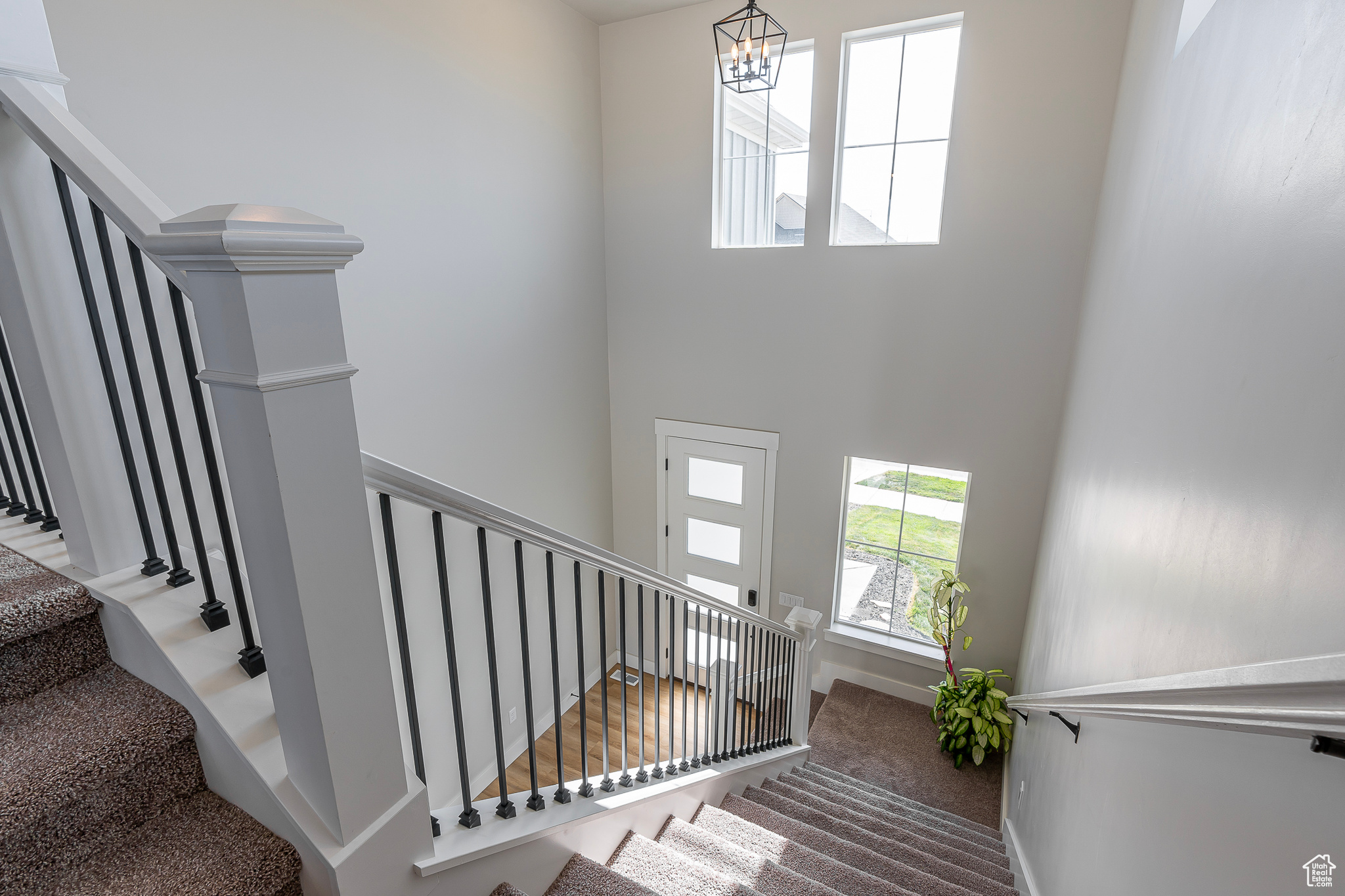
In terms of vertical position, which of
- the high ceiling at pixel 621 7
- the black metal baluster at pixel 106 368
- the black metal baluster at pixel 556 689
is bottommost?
the black metal baluster at pixel 556 689

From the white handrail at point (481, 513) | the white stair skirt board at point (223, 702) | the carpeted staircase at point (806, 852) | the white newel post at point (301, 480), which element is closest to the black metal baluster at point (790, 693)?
the carpeted staircase at point (806, 852)

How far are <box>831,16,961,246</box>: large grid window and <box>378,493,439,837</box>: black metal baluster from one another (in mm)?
3952

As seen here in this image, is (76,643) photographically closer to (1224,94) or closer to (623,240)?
(1224,94)

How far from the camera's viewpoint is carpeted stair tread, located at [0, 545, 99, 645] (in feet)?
4.00

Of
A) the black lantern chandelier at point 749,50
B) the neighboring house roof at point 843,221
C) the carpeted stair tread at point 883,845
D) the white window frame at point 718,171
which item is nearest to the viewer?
the carpeted stair tread at point 883,845

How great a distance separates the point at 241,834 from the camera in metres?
1.13

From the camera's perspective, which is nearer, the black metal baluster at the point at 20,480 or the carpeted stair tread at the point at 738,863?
the black metal baluster at the point at 20,480

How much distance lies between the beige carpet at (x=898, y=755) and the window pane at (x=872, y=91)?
3997 mm

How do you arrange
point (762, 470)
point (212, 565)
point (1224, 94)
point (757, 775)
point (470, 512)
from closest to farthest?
point (470, 512) < point (1224, 94) < point (212, 565) < point (757, 775) < point (762, 470)

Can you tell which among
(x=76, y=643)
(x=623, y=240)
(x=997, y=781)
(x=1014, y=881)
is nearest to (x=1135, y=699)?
(x=76, y=643)

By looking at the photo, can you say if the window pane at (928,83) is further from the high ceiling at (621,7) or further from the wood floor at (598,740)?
the wood floor at (598,740)

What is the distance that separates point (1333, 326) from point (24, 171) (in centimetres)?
216

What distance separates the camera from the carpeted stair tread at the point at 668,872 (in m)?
1.76

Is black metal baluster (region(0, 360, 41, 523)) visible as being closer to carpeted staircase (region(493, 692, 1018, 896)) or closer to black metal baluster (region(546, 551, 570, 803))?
black metal baluster (region(546, 551, 570, 803))
